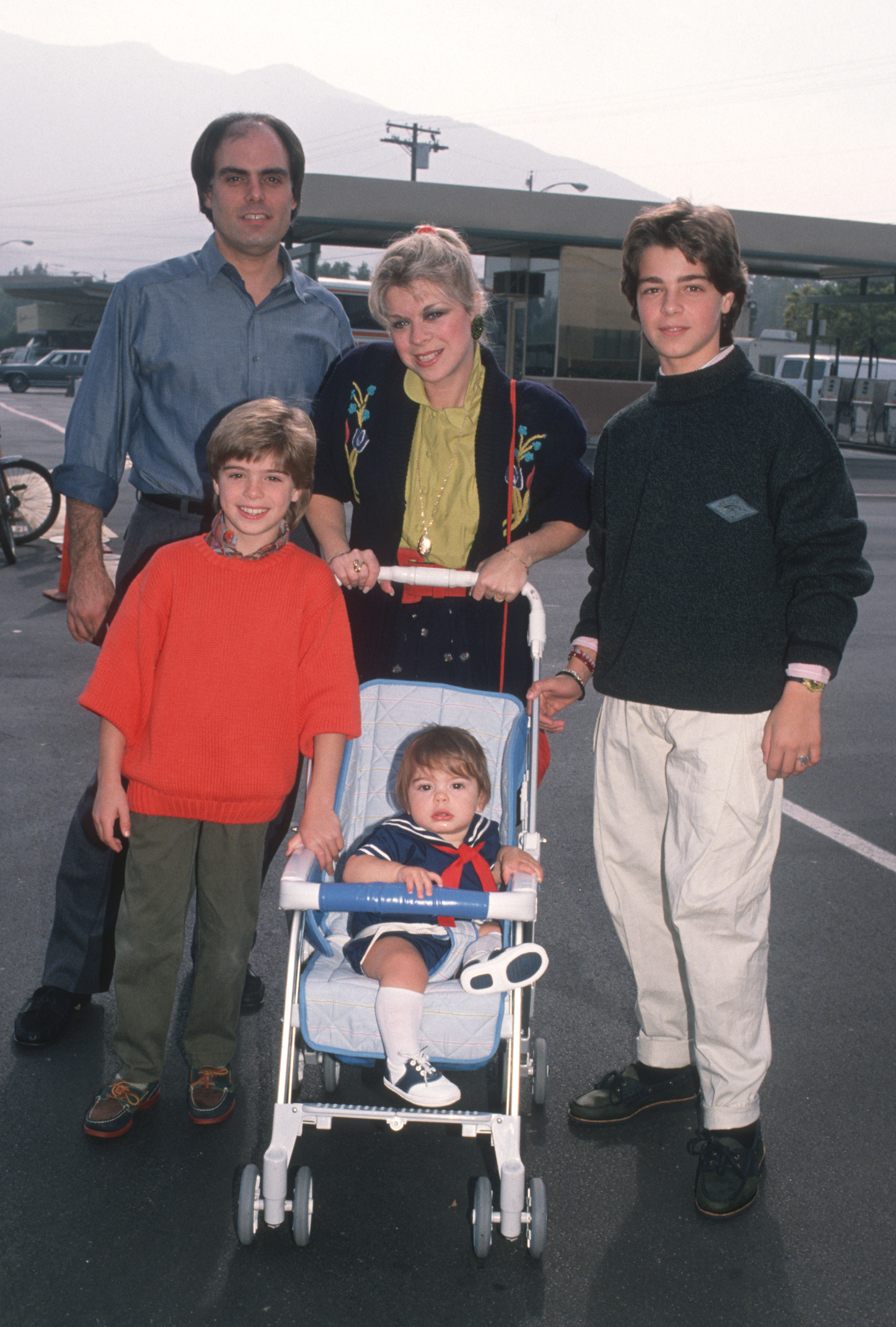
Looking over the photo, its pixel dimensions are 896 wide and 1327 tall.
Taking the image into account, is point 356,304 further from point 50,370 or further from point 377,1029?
point 50,370

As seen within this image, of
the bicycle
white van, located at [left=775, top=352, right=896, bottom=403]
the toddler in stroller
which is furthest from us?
white van, located at [left=775, top=352, right=896, bottom=403]

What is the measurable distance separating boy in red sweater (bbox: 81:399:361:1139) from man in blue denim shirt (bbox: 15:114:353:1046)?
45 cm

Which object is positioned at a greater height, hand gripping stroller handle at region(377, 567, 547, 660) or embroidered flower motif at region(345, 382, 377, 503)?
embroidered flower motif at region(345, 382, 377, 503)

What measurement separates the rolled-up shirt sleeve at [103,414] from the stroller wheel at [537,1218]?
2.24 meters

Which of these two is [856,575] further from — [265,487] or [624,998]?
[624,998]

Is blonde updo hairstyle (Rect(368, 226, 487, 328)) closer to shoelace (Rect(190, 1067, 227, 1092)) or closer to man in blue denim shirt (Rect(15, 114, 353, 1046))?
man in blue denim shirt (Rect(15, 114, 353, 1046))

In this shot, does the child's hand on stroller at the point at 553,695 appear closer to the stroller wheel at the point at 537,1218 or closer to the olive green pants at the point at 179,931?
the olive green pants at the point at 179,931

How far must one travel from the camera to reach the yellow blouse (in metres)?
3.10

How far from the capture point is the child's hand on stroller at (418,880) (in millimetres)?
2373

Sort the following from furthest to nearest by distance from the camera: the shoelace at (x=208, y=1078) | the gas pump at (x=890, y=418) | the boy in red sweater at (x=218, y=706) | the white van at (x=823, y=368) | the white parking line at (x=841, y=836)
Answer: the white van at (x=823, y=368)
the gas pump at (x=890, y=418)
the white parking line at (x=841, y=836)
the shoelace at (x=208, y=1078)
the boy in red sweater at (x=218, y=706)

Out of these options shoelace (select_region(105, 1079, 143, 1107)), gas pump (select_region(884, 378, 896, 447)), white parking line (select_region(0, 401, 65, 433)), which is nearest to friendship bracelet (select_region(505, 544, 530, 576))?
shoelace (select_region(105, 1079, 143, 1107))

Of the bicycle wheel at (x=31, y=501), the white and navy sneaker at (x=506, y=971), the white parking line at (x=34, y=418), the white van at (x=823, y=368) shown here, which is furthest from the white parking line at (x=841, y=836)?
the white van at (x=823, y=368)

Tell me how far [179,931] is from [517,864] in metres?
0.96

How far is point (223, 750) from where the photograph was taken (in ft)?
9.36
